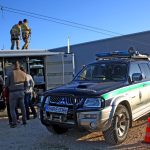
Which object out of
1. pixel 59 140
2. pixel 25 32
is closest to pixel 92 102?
pixel 59 140

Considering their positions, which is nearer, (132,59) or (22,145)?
(22,145)

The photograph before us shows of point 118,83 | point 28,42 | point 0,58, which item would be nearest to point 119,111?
→ point 118,83

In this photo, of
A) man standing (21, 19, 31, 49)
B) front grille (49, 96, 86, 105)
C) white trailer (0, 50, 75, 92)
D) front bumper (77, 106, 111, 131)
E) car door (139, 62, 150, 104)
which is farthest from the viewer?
man standing (21, 19, 31, 49)

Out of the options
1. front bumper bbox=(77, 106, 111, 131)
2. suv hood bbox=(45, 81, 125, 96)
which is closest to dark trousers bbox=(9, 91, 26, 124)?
suv hood bbox=(45, 81, 125, 96)

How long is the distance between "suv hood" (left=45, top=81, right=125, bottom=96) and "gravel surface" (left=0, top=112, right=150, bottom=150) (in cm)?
110

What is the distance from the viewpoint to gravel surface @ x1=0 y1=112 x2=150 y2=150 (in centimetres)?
739

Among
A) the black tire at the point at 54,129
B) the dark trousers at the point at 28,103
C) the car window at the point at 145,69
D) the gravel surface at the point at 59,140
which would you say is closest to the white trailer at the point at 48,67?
the dark trousers at the point at 28,103

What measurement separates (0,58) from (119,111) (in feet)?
24.2

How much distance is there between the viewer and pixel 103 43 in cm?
2050

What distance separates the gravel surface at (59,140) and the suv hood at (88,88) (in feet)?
3.62

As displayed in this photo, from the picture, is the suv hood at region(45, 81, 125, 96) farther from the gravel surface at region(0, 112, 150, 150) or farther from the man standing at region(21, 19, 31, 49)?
the man standing at region(21, 19, 31, 49)

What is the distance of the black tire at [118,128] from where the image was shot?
291 inches

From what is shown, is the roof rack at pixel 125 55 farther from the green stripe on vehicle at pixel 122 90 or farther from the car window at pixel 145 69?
the green stripe on vehicle at pixel 122 90

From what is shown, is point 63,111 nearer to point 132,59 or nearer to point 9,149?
point 9,149
